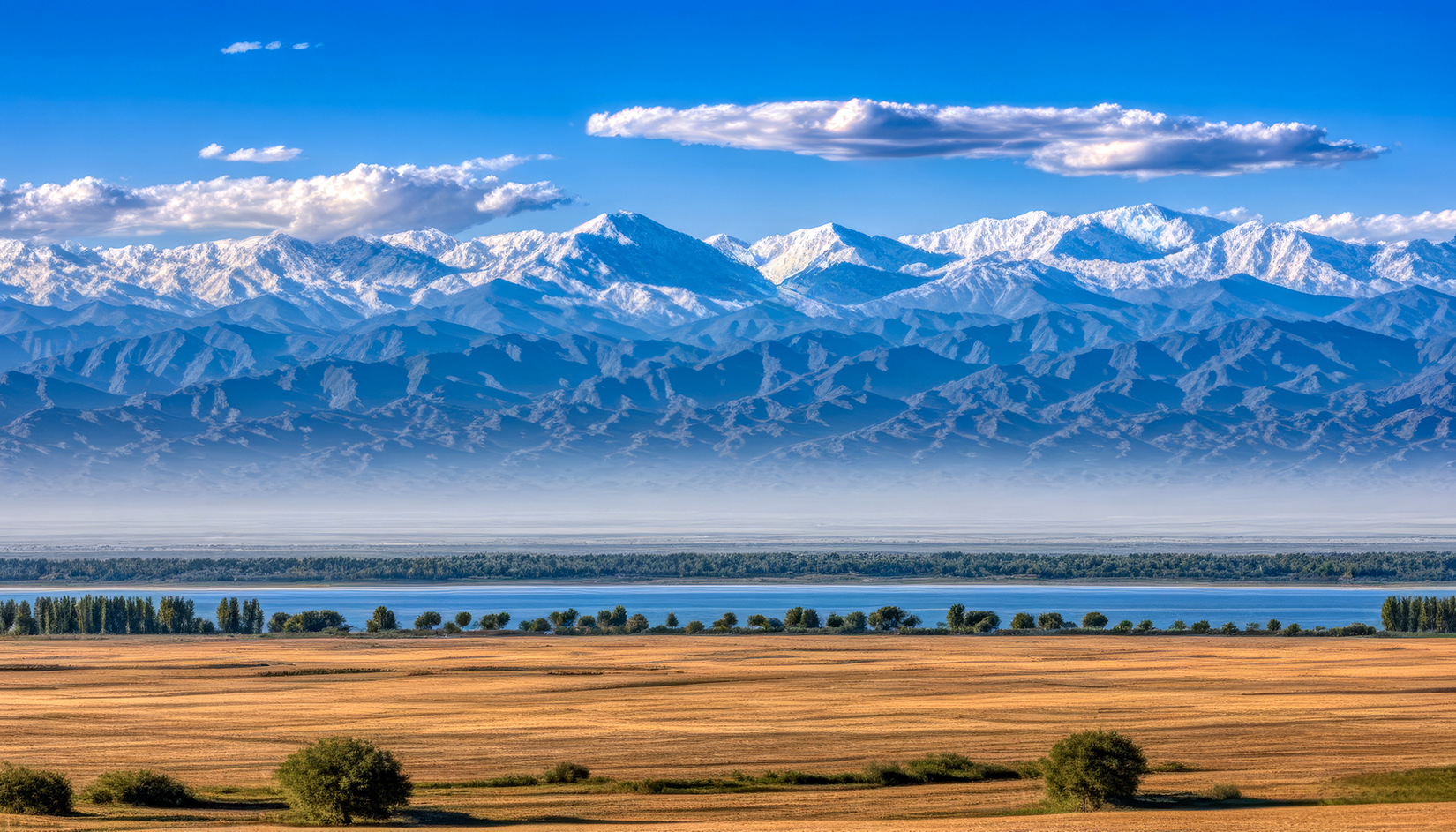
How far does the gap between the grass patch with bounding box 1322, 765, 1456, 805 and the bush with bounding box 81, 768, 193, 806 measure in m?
36.2

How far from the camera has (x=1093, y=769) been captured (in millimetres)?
52625

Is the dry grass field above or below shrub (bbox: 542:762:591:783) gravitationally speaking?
below

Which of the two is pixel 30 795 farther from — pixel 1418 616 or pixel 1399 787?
pixel 1418 616

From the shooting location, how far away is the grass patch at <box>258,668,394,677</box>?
4205 inches

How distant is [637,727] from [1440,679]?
4883cm

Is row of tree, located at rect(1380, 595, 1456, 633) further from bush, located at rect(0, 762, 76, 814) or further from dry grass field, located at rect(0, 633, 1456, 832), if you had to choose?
bush, located at rect(0, 762, 76, 814)

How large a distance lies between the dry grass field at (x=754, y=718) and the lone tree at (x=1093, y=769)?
62.3 inches

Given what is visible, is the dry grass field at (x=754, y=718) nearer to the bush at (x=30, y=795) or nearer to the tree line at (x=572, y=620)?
the bush at (x=30, y=795)

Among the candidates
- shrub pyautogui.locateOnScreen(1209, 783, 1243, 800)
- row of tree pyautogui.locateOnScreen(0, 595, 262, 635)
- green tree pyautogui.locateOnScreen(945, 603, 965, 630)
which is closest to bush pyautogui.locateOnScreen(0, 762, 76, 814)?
shrub pyautogui.locateOnScreen(1209, 783, 1243, 800)

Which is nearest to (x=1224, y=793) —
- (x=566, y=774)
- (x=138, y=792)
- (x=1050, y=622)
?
(x=566, y=774)

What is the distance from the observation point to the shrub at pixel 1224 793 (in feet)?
176

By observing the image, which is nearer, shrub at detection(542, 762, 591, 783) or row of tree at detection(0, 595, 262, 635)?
shrub at detection(542, 762, 591, 783)

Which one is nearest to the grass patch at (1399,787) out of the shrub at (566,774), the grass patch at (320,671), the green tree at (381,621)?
the shrub at (566,774)

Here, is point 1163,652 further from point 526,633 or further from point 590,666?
point 526,633
